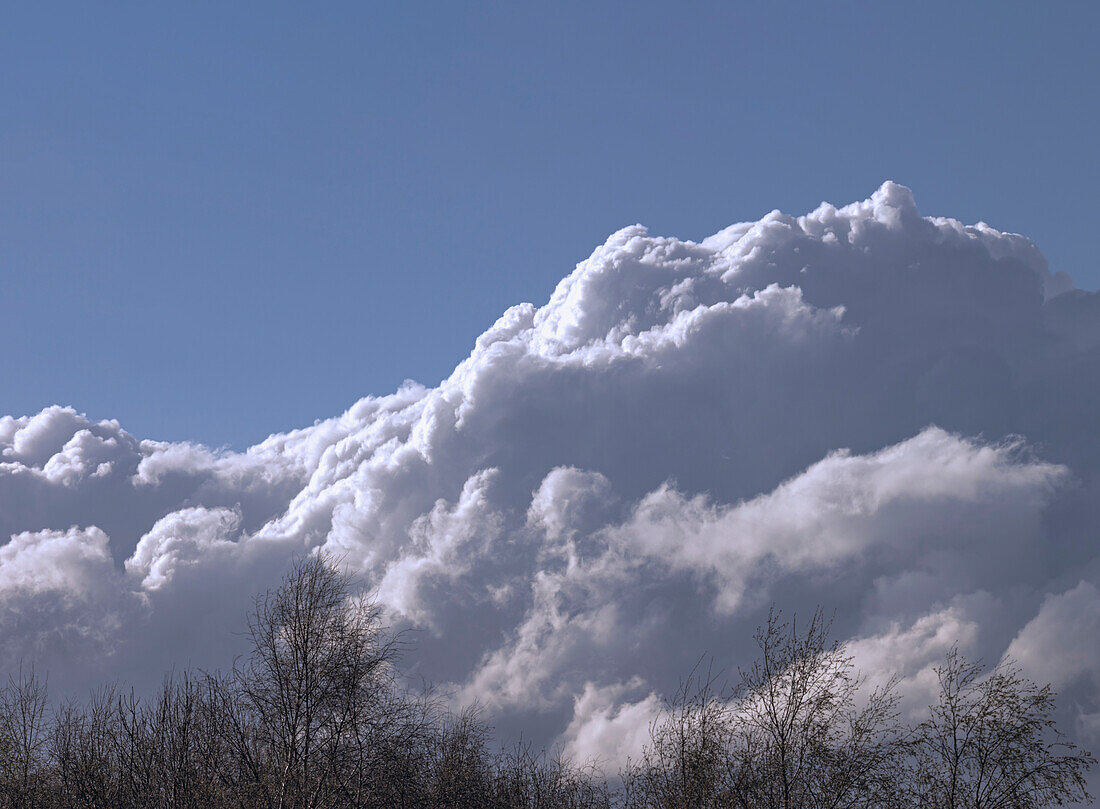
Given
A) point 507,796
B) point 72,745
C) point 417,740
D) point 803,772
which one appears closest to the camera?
point 803,772

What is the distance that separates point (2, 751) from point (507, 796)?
2191 cm

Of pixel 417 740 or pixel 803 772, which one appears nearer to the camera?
pixel 803 772

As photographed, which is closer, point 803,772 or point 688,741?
point 803,772

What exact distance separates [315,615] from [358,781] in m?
5.11

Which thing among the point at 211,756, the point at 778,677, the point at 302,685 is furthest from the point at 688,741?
the point at 211,756

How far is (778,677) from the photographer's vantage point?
2877cm

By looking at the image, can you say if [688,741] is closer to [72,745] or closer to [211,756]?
[211,756]

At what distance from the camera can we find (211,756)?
30531mm

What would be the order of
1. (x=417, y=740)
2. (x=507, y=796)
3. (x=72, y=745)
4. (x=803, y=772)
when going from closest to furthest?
1. (x=803, y=772)
2. (x=417, y=740)
3. (x=72, y=745)
4. (x=507, y=796)

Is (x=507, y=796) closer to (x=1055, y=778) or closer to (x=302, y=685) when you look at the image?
(x=302, y=685)

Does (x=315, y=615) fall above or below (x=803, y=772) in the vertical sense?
above

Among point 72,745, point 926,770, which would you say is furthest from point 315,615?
point 926,770

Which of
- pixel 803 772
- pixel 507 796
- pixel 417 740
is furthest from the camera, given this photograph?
pixel 507 796

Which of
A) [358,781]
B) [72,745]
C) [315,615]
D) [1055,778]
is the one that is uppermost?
[315,615]
